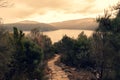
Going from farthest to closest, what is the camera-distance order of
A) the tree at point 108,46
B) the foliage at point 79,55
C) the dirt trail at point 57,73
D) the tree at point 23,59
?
the foliage at point 79,55 → the dirt trail at point 57,73 → the tree at point 108,46 → the tree at point 23,59

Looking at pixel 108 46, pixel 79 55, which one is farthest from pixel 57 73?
pixel 108 46

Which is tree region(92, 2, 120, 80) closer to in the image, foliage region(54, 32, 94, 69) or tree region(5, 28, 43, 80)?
tree region(5, 28, 43, 80)

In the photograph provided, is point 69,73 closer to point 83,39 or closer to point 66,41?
point 83,39

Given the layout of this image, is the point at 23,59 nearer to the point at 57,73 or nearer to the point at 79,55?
the point at 57,73

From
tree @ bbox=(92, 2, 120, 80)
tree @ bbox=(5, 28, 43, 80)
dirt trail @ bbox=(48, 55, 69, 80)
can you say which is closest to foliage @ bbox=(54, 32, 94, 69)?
dirt trail @ bbox=(48, 55, 69, 80)

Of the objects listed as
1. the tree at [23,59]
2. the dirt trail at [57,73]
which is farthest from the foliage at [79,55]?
the tree at [23,59]

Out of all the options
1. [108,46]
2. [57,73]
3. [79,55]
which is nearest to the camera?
[108,46]

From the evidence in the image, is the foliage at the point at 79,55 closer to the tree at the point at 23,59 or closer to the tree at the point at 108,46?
the tree at the point at 108,46

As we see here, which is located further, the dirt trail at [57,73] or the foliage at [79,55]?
the foliage at [79,55]

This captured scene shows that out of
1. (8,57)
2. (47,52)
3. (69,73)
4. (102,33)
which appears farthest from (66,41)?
(8,57)

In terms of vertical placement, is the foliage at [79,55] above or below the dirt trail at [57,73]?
above

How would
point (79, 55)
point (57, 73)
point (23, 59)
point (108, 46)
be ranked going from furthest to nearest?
point (79, 55) → point (57, 73) → point (108, 46) → point (23, 59)

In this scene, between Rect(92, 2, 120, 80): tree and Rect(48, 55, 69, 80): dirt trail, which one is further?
Rect(48, 55, 69, 80): dirt trail

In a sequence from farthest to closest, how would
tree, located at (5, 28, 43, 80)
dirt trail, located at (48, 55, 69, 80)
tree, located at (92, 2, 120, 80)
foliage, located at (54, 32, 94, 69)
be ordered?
foliage, located at (54, 32, 94, 69) < dirt trail, located at (48, 55, 69, 80) < tree, located at (92, 2, 120, 80) < tree, located at (5, 28, 43, 80)
